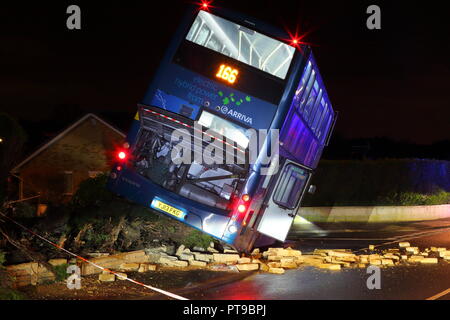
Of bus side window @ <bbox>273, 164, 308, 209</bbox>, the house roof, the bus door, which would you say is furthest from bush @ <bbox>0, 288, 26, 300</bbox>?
the house roof

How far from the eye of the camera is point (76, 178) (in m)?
31.1

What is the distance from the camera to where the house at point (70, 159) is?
30219mm

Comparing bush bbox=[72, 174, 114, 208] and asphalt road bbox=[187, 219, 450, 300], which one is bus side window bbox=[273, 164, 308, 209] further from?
bush bbox=[72, 174, 114, 208]

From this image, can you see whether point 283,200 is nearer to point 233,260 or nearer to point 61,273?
point 233,260

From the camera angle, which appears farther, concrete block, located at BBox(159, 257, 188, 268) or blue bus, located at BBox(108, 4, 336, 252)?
concrete block, located at BBox(159, 257, 188, 268)

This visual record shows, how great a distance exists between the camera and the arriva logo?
11.6 m

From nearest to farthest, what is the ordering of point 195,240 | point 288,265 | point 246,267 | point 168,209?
point 246,267 < point 168,209 < point 288,265 < point 195,240

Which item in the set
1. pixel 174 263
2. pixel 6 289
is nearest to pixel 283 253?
pixel 174 263

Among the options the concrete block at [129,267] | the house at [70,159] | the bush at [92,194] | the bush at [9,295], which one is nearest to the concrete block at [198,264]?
the concrete block at [129,267]

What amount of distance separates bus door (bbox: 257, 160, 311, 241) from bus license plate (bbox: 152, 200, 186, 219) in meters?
1.61

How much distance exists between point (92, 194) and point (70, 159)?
18.5 m

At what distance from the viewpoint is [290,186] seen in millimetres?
12820

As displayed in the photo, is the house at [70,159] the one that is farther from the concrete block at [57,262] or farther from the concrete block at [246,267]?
the concrete block at [57,262]
